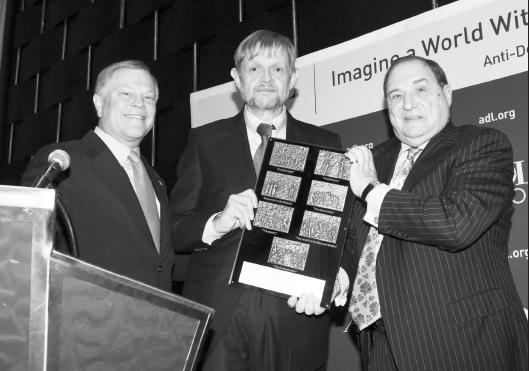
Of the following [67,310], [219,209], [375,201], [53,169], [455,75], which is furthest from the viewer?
[455,75]

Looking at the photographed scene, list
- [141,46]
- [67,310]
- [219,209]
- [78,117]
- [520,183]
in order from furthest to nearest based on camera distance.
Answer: [78,117] → [141,46] → [520,183] → [219,209] → [67,310]

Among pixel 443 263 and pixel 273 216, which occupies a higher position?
pixel 273 216

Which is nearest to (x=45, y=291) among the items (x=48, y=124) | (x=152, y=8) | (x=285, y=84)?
(x=285, y=84)

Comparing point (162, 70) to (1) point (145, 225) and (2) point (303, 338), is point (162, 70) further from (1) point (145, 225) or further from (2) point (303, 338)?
(2) point (303, 338)

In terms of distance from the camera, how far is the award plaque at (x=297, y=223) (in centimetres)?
216

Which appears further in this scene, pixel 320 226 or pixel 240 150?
pixel 240 150

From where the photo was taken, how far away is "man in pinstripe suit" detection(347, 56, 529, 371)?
1867 millimetres

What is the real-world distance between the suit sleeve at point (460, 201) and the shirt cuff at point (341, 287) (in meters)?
0.37

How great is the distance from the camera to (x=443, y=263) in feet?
6.41

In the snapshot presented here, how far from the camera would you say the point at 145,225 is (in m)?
2.51

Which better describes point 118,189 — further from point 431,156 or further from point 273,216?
point 431,156

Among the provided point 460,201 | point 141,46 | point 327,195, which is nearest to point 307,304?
point 327,195

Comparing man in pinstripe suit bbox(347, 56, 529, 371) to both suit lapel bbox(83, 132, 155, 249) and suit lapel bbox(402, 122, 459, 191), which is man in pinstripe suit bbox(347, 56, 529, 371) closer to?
suit lapel bbox(402, 122, 459, 191)

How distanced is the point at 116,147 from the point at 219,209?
735mm
